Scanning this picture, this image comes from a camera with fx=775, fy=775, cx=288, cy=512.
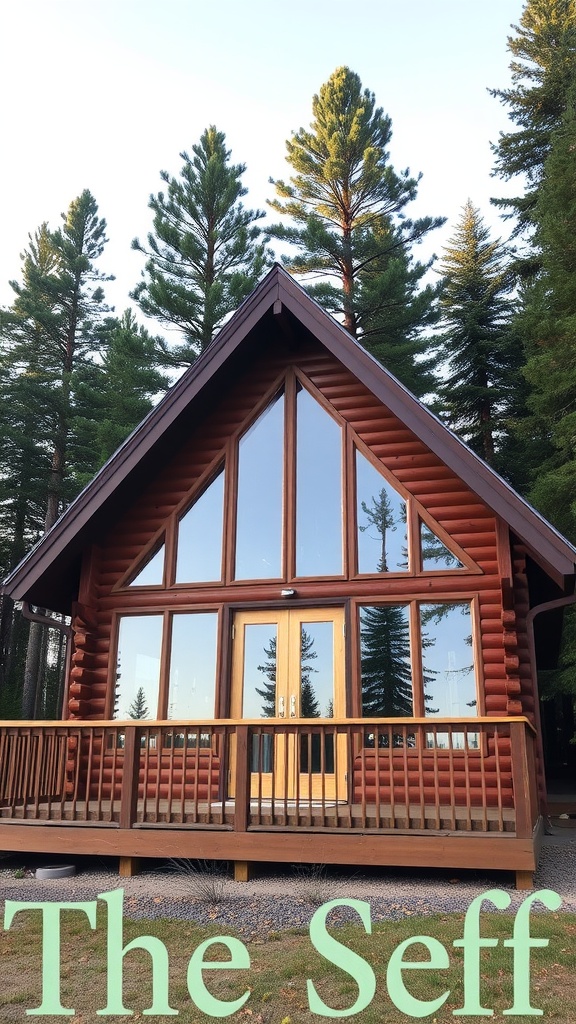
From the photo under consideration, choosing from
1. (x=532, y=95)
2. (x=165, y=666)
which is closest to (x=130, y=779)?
(x=165, y=666)

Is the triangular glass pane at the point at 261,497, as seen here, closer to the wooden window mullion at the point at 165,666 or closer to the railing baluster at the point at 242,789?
the wooden window mullion at the point at 165,666

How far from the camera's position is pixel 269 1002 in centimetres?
446

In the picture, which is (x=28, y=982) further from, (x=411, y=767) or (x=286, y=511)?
(x=286, y=511)

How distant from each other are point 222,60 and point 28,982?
51.3 ft

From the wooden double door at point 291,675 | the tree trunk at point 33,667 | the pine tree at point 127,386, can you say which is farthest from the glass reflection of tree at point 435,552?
the tree trunk at point 33,667

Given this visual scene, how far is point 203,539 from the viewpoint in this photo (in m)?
10.6

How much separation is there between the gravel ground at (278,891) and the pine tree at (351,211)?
16.6m

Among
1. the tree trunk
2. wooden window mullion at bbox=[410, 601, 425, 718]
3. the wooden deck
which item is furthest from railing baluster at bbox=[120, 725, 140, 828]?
the tree trunk

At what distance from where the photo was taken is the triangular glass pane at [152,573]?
416 inches

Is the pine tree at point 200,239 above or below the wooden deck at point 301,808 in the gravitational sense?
above

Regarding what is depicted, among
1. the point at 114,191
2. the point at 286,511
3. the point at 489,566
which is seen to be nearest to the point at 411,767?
the point at 489,566

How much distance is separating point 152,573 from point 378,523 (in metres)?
3.16

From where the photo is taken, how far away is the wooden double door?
945cm

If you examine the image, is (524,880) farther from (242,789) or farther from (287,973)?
(287,973)
